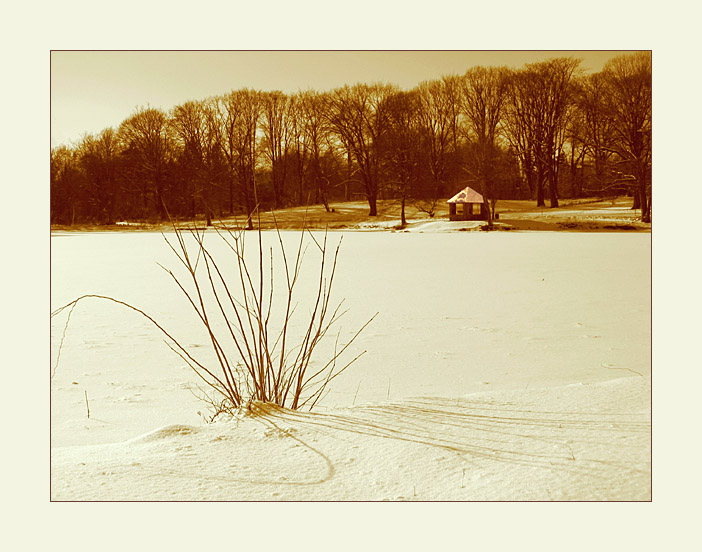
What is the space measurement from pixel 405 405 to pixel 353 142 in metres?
6.79

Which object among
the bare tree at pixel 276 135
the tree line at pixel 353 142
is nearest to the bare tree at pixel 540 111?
the tree line at pixel 353 142

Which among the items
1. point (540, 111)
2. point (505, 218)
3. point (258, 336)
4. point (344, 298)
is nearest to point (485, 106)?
point (540, 111)

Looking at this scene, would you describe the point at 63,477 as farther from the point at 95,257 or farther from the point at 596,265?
the point at 95,257

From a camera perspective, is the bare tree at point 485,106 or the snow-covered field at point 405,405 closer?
the snow-covered field at point 405,405

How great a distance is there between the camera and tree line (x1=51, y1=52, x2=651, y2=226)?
5.00m

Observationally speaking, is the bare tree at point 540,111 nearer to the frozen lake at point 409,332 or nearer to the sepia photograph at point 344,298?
the sepia photograph at point 344,298

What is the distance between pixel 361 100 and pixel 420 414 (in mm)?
5935

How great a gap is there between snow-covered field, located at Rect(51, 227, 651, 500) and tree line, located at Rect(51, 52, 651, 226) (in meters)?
0.96

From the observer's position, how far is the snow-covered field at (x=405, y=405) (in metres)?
1.88

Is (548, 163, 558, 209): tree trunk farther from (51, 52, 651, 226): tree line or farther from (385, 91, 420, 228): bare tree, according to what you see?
(385, 91, 420, 228): bare tree

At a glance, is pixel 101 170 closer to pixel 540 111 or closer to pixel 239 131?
pixel 239 131

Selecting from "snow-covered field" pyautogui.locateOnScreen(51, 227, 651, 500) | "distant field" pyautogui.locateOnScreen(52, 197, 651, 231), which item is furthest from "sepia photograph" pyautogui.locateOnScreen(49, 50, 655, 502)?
"distant field" pyautogui.locateOnScreen(52, 197, 651, 231)

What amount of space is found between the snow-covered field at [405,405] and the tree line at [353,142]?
0.96 meters
